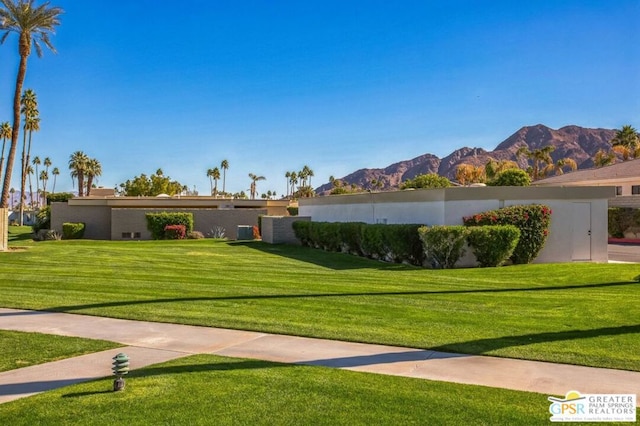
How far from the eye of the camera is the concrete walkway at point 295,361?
673 centimetres

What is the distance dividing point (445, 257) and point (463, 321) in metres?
9.53

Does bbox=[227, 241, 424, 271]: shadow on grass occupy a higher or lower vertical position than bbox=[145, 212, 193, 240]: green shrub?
lower

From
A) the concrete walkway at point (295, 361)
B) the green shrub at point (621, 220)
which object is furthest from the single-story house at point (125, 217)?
the concrete walkway at point (295, 361)

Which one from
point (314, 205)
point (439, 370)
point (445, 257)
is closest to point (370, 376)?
point (439, 370)

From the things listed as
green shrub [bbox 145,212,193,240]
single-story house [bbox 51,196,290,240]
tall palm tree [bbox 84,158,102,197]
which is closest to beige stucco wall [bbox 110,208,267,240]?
single-story house [bbox 51,196,290,240]

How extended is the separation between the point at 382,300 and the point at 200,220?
108 ft

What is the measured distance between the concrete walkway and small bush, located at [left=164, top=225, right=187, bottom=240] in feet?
102

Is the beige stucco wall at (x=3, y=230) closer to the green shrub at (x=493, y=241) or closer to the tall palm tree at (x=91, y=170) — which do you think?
the green shrub at (x=493, y=241)

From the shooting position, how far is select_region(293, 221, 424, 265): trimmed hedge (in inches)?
828

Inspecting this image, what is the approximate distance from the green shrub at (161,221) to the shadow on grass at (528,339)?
116 feet

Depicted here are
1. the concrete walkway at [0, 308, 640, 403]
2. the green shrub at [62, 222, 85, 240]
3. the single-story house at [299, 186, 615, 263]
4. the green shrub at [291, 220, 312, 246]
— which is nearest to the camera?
the concrete walkway at [0, 308, 640, 403]

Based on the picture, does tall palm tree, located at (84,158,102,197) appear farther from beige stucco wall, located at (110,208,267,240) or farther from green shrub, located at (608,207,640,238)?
green shrub, located at (608,207,640,238)

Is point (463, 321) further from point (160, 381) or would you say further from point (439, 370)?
point (160, 381)

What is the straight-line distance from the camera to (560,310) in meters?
11.2
